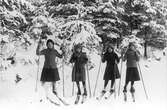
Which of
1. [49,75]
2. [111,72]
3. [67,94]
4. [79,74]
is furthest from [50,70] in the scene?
[111,72]

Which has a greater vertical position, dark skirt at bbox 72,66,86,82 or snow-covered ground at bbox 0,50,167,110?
dark skirt at bbox 72,66,86,82

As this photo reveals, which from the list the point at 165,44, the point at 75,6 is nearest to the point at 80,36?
the point at 75,6

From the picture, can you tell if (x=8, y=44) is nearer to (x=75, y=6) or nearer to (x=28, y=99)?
(x=28, y=99)

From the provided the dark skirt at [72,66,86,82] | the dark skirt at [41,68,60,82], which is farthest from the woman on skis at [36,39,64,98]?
the dark skirt at [72,66,86,82]

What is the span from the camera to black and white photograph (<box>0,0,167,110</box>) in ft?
32.8

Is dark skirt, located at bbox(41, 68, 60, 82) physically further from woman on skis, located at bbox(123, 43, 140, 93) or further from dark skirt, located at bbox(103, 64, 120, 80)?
woman on skis, located at bbox(123, 43, 140, 93)

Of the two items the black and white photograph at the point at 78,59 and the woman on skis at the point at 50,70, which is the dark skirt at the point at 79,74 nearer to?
the black and white photograph at the point at 78,59

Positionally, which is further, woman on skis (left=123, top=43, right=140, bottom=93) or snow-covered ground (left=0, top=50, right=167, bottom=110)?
woman on skis (left=123, top=43, right=140, bottom=93)

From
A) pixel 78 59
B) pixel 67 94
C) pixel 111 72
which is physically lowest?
pixel 67 94

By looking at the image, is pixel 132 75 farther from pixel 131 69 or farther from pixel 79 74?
pixel 79 74

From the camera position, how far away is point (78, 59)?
10.3 metres

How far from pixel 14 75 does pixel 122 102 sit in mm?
6026

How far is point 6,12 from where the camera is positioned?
10.3 meters

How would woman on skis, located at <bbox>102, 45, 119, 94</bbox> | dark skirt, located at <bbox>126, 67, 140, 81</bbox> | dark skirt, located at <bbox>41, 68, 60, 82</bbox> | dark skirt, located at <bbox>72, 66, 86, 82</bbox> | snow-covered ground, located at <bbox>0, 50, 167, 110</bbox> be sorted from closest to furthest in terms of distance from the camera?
snow-covered ground, located at <bbox>0, 50, 167, 110</bbox>, dark skirt, located at <bbox>41, 68, 60, 82</bbox>, dark skirt, located at <bbox>72, 66, 86, 82</bbox>, dark skirt, located at <bbox>126, 67, 140, 81</bbox>, woman on skis, located at <bbox>102, 45, 119, 94</bbox>
